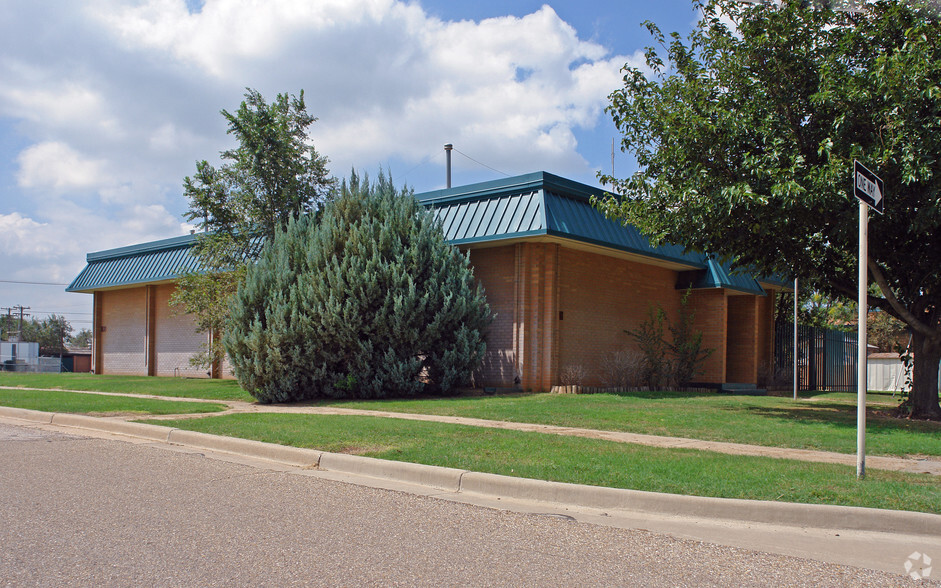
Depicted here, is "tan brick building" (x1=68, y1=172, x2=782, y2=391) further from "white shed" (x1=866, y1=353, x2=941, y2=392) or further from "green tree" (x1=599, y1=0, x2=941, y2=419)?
"white shed" (x1=866, y1=353, x2=941, y2=392)

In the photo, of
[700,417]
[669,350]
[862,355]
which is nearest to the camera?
[862,355]

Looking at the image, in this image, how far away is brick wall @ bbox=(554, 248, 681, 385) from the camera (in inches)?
779

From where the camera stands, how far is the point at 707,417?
13375mm

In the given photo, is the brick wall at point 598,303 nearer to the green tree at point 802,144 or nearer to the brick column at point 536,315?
the brick column at point 536,315

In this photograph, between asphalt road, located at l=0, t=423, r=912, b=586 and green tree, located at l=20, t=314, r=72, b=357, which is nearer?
asphalt road, located at l=0, t=423, r=912, b=586

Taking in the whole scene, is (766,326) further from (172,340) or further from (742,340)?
(172,340)

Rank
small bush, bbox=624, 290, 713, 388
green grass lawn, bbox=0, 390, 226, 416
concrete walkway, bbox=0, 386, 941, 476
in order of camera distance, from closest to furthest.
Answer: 1. concrete walkway, bbox=0, 386, 941, 476
2. green grass lawn, bbox=0, 390, 226, 416
3. small bush, bbox=624, 290, 713, 388

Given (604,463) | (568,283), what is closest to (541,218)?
(568,283)

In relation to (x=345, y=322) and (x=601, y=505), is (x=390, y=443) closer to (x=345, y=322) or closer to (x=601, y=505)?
(x=601, y=505)

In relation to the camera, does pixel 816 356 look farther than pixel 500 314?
Yes

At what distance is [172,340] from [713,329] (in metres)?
21.7

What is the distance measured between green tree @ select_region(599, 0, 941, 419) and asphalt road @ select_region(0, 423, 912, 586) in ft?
25.6

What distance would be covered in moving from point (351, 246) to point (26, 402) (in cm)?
781

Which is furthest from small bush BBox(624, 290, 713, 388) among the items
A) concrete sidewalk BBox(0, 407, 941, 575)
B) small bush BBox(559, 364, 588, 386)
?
concrete sidewalk BBox(0, 407, 941, 575)
